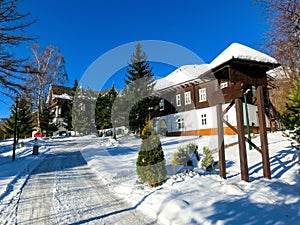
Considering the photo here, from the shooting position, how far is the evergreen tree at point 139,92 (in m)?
22.1

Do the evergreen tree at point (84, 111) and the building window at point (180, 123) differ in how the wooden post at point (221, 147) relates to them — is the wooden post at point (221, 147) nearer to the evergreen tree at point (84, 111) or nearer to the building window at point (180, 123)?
the building window at point (180, 123)

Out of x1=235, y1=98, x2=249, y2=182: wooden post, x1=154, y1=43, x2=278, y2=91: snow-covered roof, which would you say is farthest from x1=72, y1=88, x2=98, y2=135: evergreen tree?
x1=235, y1=98, x2=249, y2=182: wooden post

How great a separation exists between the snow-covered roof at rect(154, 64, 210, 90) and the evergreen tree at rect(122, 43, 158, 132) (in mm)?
2729

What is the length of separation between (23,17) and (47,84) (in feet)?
65.5

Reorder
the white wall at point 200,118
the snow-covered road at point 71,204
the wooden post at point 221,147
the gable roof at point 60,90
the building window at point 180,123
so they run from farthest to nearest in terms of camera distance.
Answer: the gable roof at point 60,90, the building window at point 180,123, the white wall at point 200,118, the wooden post at point 221,147, the snow-covered road at point 71,204

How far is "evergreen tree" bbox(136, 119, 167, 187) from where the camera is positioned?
6.05m

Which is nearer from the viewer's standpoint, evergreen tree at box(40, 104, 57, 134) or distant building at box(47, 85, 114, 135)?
evergreen tree at box(40, 104, 57, 134)

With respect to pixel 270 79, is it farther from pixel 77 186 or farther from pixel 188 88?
pixel 77 186

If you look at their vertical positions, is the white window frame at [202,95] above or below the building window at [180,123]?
above

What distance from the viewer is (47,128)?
29719 millimetres

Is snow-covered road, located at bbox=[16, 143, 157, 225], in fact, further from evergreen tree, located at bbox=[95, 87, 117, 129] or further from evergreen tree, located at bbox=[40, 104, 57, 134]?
evergreen tree, located at bbox=[40, 104, 57, 134]

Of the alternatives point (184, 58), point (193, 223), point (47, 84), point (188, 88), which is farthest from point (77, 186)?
point (47, 84)

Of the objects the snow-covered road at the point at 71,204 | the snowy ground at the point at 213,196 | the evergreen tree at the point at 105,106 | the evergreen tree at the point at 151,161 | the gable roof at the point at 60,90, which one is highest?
the gable roof at the point at 60,90

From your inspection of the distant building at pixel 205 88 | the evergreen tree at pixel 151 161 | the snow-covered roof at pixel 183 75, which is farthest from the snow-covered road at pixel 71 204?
the snow-covered roof at pixel 183 75
